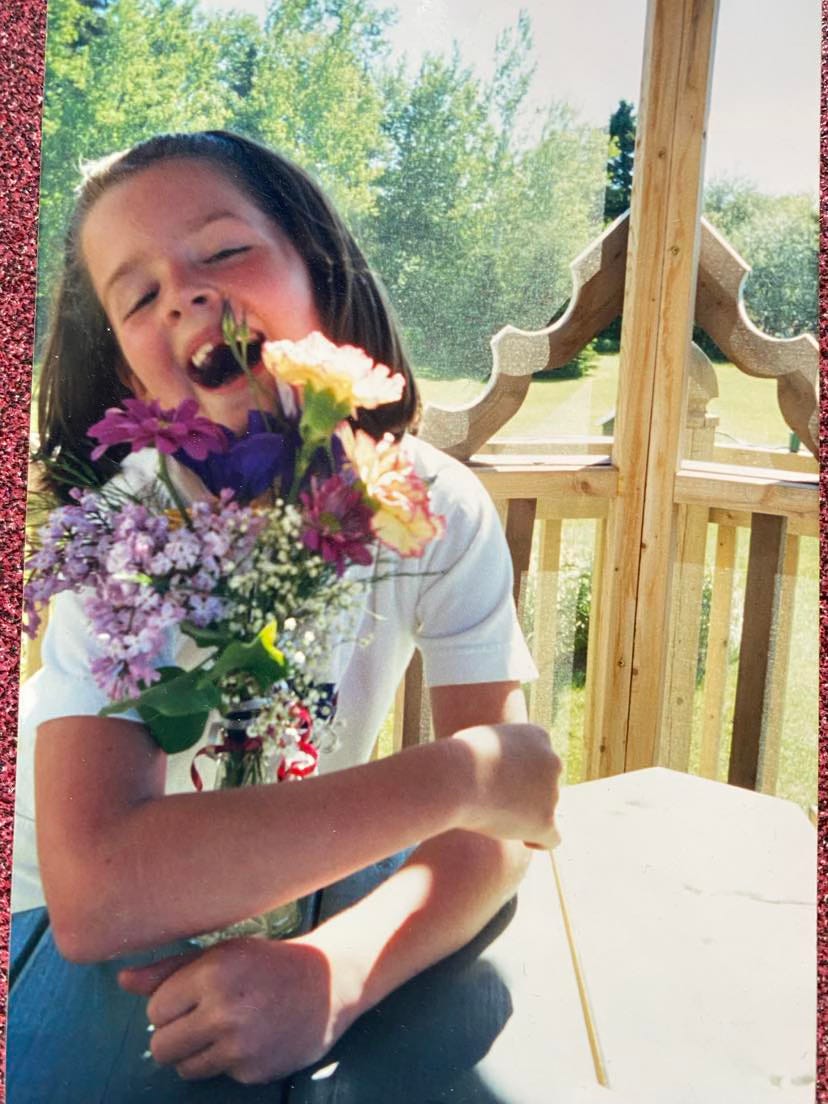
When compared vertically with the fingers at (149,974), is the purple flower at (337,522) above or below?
above

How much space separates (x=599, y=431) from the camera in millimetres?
678

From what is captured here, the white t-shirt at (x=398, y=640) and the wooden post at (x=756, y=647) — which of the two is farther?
the wooden post at (x=756, y=647)

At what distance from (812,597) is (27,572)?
491mm

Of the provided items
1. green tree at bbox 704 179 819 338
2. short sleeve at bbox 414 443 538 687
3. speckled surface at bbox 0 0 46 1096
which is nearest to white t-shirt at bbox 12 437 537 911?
short sleeve at bbox 414 443 538 687

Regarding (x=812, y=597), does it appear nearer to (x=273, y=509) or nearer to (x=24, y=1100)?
(x=273, y=509)

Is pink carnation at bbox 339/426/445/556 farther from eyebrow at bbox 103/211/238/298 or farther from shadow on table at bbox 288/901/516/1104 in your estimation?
shadow on table at bbox 288/901/516/1104

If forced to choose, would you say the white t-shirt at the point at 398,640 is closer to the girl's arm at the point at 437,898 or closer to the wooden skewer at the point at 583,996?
the girl's arm at the point at 437,898

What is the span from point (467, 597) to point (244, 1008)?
0.25 meters

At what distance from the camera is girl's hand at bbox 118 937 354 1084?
57 centimetres

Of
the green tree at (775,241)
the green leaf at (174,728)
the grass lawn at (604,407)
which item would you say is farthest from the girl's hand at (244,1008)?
the green tree at (775,241)

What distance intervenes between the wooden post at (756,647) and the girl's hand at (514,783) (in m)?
0.13

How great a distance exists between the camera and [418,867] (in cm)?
62

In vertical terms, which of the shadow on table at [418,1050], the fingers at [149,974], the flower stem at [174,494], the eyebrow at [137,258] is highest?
the eyebrow at [137,258]

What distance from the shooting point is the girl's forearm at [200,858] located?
1.94 feet
